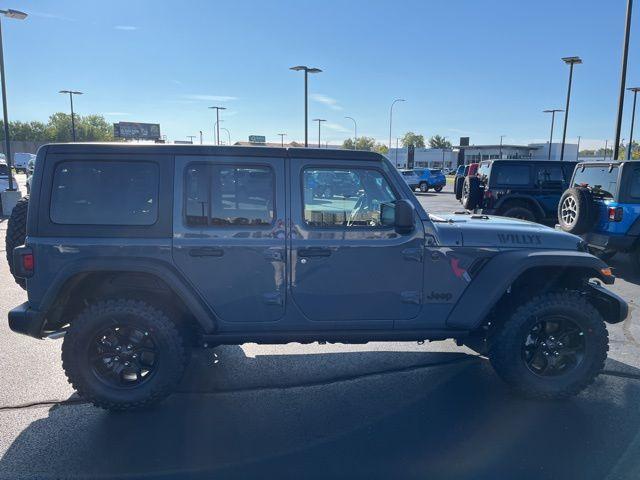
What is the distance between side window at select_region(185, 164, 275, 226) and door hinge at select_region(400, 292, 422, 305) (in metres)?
1.16

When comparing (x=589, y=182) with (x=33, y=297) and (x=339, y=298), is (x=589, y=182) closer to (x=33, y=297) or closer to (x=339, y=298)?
Result: (x=339, y=298)

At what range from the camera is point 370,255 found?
3.51m

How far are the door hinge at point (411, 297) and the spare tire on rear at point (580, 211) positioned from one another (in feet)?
16.9

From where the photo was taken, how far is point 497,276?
358 cm

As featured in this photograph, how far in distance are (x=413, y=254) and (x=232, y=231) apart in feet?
4.47

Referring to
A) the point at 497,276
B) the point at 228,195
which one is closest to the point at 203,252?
the point at 228,195

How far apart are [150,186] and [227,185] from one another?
56 centimetres

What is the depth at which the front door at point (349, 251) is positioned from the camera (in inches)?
138

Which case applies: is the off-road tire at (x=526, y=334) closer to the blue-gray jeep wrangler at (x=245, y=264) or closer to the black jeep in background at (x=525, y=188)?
the blue-gray jeep wrangler at (x=245, y=264)

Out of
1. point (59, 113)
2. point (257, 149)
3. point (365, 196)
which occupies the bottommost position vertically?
point (365, 196)

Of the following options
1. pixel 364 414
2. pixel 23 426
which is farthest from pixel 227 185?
pixel 23 426

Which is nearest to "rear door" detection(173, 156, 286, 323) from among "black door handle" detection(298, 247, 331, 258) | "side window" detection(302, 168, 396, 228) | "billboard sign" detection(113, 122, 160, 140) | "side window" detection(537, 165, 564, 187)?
"black door handle" detection(298, 247, 331, 258)

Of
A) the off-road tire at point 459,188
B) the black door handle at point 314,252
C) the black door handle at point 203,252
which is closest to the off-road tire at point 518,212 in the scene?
the off-road tire at point 459,188

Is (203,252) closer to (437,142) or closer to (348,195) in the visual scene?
(348,195)
